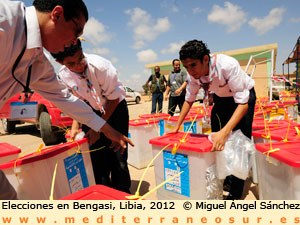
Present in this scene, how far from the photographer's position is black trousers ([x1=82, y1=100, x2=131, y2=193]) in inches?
69.9

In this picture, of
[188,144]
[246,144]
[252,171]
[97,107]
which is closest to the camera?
[188,144]

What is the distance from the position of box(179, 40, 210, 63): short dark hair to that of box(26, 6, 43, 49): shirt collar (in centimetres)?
105

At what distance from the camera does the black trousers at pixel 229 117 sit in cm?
182

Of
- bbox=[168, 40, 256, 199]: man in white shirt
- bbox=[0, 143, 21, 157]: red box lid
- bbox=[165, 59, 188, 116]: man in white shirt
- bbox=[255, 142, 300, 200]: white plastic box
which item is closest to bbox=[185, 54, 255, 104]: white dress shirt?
bbox=[168, 40, 256, 199]: man in white shirt

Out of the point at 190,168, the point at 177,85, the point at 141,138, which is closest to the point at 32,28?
the point at 190,168

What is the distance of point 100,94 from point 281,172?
1392 millimetres

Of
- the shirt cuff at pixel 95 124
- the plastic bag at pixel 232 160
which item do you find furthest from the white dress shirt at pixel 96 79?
the plastic bag at pixel 232 160

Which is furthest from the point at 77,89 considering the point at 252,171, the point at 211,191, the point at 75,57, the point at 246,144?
the point at 252,171

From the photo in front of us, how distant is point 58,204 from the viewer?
2.23 ft

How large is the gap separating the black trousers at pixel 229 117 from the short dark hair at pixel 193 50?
0.57 m

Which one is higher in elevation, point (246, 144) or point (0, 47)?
point (0, 47)

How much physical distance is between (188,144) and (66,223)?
3.17ft

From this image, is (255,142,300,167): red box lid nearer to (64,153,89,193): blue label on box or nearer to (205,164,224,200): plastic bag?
(205,164,224,200): plastic bag

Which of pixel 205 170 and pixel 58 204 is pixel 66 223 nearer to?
pixel 58 204
